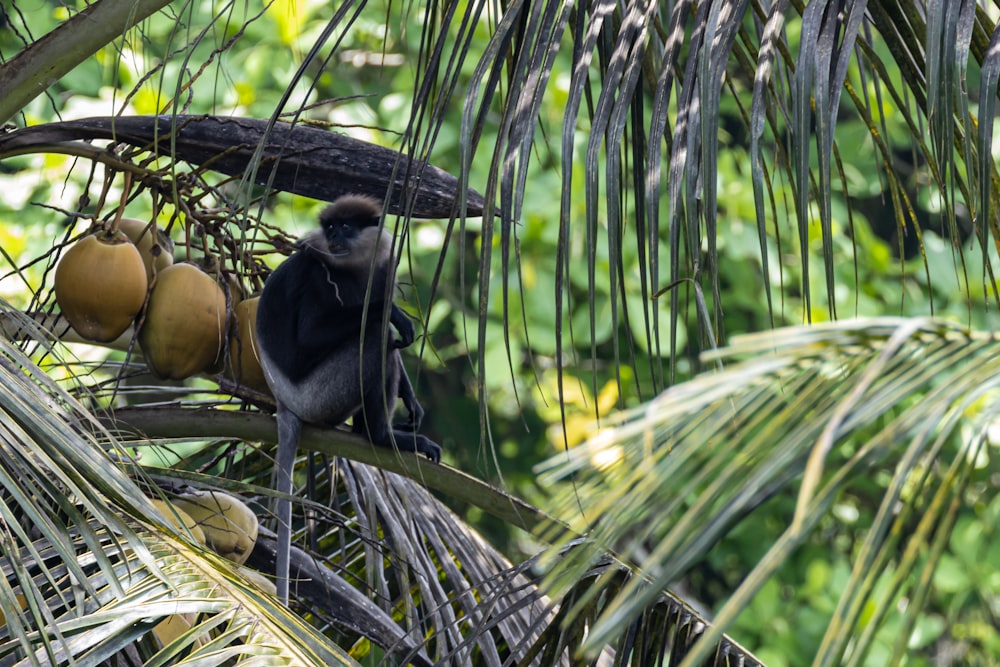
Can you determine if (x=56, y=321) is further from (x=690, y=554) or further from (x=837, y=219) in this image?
(x=837, y=219)

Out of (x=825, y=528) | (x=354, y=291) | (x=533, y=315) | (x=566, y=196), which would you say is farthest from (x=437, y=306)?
(x=566, y=196)

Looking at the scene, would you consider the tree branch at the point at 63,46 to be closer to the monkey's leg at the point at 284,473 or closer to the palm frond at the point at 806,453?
the monkey's leg at the point at 284,473

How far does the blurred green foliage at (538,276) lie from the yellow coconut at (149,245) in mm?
1382

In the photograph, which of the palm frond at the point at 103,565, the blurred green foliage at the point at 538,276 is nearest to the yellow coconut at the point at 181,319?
the palm frond at the point at 103,565

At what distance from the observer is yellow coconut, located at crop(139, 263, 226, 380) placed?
1479 millimetres

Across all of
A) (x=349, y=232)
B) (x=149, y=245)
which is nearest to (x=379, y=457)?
(x=149, y=245)

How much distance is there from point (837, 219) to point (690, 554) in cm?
364

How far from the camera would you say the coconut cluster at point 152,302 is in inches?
56.1

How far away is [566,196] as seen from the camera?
91 cm

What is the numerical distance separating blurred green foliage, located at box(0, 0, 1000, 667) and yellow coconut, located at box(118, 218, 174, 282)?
1.38 m

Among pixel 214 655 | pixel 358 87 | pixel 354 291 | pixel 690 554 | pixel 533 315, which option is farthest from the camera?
pixel 358 87

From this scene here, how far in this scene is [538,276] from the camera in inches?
144

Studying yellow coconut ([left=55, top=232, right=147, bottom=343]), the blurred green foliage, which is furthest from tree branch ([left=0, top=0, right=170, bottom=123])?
the blurred green foliage

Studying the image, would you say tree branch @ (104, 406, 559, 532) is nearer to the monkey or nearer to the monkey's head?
the monkey
